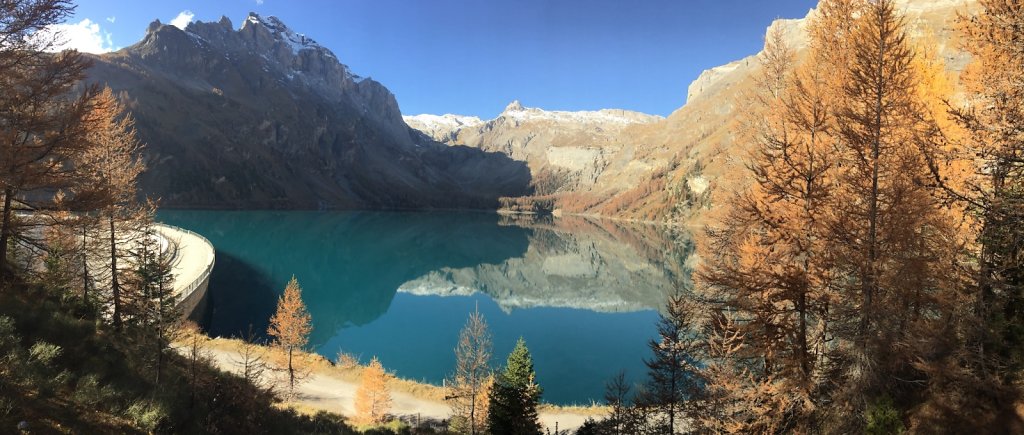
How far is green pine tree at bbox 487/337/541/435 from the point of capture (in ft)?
62.5

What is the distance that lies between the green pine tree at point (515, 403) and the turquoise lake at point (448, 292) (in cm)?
1451

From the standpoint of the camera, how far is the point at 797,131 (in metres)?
11.4

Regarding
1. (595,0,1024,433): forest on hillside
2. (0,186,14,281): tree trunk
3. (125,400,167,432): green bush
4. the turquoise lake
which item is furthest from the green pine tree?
(0,186,14,281): tree trunk

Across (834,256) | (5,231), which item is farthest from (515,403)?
(5,231)

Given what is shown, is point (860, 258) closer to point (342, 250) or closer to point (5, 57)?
point (5, 57)

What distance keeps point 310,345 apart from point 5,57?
36.7 metres

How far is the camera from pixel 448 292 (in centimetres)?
8212

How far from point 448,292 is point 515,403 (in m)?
64.0

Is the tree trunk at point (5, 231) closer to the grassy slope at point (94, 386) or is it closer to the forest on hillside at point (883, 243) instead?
the grassy slope at point (94, 386)

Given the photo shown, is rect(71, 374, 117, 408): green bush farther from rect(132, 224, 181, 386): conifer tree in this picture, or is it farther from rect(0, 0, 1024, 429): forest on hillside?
rect(132, 224, 181, 386): conifer tree

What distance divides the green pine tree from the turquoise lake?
14.5m

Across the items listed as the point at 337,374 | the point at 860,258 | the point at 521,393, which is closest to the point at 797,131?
the point at 860,258

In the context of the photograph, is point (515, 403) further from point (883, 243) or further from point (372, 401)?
point (883, 243)

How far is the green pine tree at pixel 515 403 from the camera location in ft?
62.5
